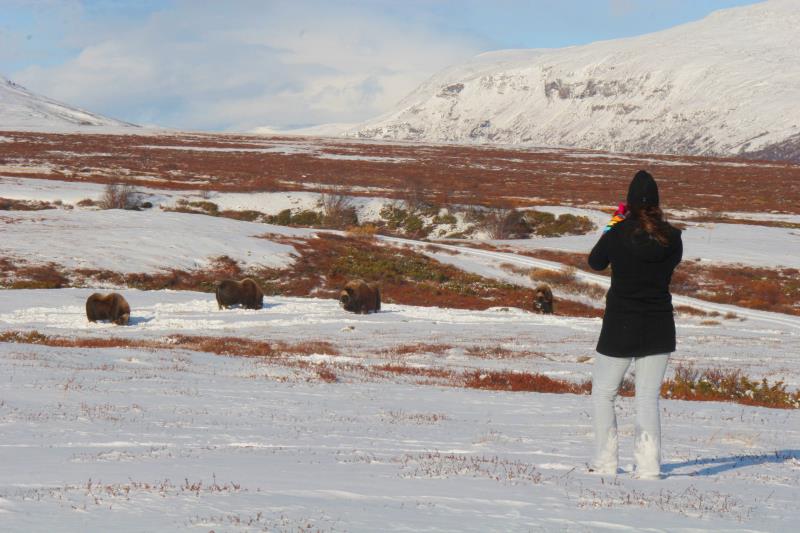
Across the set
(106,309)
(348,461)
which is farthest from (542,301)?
(348,461)

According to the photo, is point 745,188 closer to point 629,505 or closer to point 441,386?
point 441,386

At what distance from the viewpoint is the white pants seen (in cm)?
739

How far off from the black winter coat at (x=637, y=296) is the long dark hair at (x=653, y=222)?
38 mm

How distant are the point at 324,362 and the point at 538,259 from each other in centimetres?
4012

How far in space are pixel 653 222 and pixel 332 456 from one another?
369 cm

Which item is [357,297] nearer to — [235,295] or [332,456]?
[235,295]

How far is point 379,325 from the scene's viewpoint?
109ft

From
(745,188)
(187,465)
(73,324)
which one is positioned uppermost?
(745,188)

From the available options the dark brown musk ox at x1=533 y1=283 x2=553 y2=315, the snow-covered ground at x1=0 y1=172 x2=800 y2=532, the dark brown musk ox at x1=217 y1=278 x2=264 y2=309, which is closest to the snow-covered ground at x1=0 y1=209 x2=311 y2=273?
the dark brown musk ox at x1=217 y1=278 x2=264 y2=309

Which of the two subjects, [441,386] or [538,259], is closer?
[441,386]

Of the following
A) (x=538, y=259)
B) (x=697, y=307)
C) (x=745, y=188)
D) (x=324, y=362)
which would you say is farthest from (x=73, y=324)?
(x=745, y=188)

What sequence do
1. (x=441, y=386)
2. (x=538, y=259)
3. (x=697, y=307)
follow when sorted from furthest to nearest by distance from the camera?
(x=538, y=259), (x=697, y=307), (x=441, y=386)

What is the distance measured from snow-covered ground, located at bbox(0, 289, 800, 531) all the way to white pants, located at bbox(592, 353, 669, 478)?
205 mm

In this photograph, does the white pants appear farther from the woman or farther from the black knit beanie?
the black knit beanie
